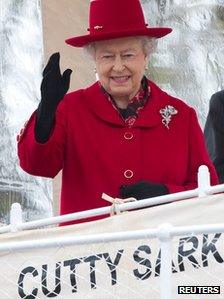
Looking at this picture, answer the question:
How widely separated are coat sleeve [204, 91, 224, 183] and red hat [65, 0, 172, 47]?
21.0 inches

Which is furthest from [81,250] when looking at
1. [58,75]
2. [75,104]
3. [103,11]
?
[103,11]

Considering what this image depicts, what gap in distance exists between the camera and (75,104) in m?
3.59

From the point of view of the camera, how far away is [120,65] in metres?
3.49

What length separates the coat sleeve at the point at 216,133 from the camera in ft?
13.2

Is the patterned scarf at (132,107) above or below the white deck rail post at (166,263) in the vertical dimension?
above

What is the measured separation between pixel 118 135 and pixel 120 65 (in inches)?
9.3

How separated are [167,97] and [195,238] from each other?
1.03 metres

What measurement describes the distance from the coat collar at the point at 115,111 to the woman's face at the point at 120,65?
0.17ft

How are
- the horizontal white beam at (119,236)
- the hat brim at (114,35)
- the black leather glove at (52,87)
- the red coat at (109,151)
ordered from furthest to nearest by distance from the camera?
the hat brim at (114,35) < the red coat at (109,151) < the black leather glove at (52,87) < the horizontal white beam at (119,236)

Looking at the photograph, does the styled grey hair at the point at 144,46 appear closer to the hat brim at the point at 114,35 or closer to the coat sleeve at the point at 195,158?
the hat brim at the point at 114,35

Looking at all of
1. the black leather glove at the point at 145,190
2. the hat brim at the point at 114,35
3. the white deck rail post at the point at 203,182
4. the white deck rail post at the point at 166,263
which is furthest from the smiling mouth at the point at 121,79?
the white deck rail post at the point at 166,263

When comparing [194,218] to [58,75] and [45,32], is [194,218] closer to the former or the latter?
[58,75]

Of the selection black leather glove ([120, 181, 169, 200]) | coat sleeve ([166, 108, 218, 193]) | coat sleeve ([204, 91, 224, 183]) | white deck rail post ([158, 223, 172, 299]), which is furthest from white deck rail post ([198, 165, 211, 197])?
coat sleeve ([204, 91, 224, 183])

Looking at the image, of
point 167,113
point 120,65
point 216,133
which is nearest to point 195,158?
point 167,113
